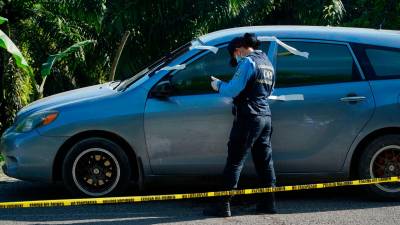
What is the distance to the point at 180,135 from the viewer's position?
7.04 meters

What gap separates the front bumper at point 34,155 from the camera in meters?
7.05

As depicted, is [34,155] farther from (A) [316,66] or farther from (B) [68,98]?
(A) [316,66]

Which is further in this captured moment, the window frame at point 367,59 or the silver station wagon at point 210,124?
the window frame at point 367,59

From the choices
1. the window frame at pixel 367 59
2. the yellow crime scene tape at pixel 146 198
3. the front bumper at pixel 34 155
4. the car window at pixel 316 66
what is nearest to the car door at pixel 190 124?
the yellow crime scene tape at pixel 146 198

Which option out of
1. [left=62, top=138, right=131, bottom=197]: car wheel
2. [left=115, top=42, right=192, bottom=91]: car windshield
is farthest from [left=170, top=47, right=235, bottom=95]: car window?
[left=62, top=138, right=131, bottom=197]: car wheel

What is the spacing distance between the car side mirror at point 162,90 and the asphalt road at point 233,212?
1.06 metres

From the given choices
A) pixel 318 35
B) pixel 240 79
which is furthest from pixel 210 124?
pixel 318 35

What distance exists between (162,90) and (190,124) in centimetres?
43

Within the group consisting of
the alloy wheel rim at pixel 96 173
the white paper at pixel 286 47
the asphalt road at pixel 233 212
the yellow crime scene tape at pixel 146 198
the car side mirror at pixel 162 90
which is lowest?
the asphalt road at pixel 233 212

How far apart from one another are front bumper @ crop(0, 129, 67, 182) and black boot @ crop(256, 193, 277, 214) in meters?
1.93

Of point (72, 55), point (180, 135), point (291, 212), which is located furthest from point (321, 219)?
point (72, 55)

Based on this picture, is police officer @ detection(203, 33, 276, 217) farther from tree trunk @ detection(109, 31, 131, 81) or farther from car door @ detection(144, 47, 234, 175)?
tree trunk @ detection(109, 31, 131, 81)

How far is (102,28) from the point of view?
13.2 metres

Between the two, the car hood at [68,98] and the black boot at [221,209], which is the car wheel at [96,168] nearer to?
the car hood at [68,98]
